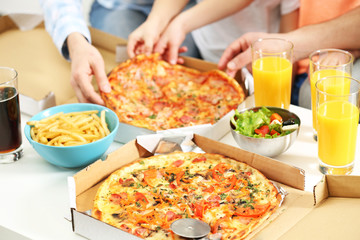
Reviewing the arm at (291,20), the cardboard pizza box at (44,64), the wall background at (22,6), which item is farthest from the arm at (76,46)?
the wall background at (22,6)

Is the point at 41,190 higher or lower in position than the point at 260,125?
lower

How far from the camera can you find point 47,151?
1.57 meters

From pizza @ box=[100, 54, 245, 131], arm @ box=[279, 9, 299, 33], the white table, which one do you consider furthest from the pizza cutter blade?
arm @ box=[279, 9, 299, 33]

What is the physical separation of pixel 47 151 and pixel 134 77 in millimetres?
720

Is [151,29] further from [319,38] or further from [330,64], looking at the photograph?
[330,64]

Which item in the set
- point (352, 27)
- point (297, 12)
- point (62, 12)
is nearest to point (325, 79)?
point (352, 27)

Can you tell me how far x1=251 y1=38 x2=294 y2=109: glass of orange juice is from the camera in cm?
182

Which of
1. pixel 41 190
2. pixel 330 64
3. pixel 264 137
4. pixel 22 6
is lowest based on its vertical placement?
pixel 22 6

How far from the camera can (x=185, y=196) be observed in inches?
57.8

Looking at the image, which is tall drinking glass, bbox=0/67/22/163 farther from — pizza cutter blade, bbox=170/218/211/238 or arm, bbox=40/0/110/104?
pizza cutter blade, bbox=170/218/211/238

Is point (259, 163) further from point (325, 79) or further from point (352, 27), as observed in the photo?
point (352, 27)

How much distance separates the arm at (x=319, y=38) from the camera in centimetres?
216

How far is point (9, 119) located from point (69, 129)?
0.63ft

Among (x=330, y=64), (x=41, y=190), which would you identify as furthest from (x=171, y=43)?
(x=41, y=190)
